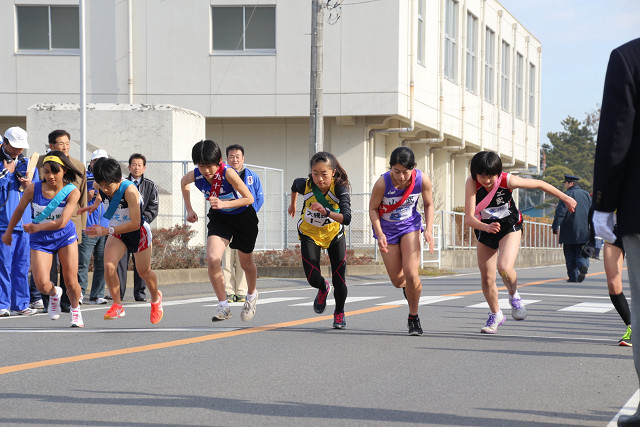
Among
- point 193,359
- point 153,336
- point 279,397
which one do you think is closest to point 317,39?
point 153,336

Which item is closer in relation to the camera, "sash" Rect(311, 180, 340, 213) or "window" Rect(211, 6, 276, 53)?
"sash" Rect(311, 180, 340, 213)

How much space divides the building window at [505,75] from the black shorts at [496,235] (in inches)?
1526

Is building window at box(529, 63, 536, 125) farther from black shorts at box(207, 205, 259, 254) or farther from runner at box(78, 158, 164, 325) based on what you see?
runner at box(78, 158, 164, 325)

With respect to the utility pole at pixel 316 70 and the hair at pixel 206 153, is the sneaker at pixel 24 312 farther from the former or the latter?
the utility pole at pixel 316 70

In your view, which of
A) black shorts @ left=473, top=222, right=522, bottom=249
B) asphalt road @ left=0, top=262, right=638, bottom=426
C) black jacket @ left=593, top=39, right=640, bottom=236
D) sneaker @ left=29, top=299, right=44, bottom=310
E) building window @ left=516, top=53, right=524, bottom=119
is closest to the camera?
→ black jacket @ left=593, top=39, right=640, bottom=236

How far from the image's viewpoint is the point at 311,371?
700cm

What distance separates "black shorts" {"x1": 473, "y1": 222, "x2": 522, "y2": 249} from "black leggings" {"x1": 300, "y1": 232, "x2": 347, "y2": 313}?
130 centimetres

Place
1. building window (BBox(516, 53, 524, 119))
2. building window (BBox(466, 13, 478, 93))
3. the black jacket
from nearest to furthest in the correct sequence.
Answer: the black jacket
building window (BBox(466, 13, 478, 93))
building window (BBox(516, 53, 524, 119))

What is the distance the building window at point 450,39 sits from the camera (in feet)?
127

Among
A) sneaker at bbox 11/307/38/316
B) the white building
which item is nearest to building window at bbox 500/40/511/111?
the white building

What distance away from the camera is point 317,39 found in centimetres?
2205

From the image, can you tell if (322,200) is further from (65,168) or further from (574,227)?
(574,227)

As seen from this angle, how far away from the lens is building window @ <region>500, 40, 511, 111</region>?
47.5 meters

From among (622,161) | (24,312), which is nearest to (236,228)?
(24,312)
